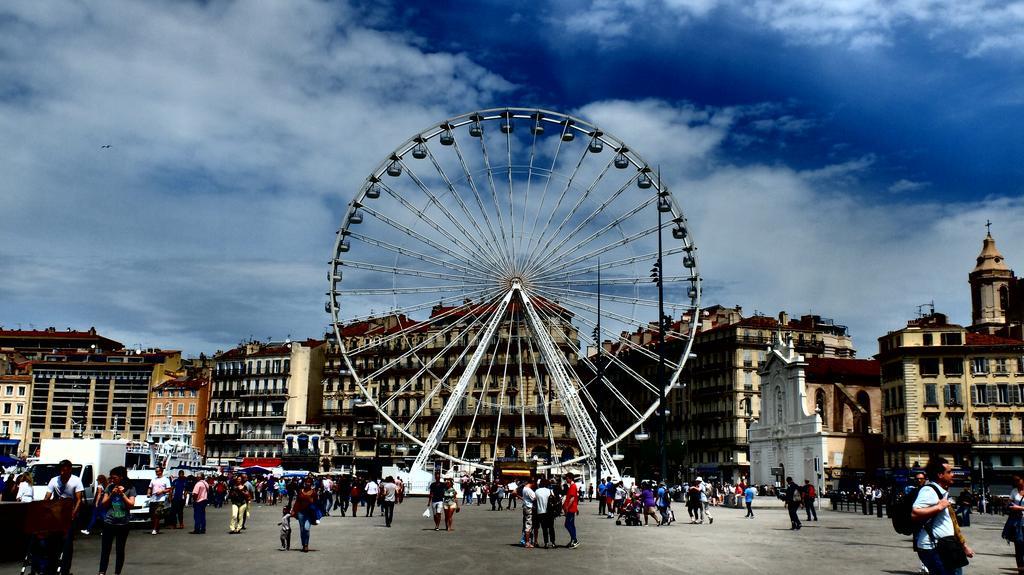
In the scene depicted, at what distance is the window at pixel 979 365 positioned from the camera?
8200cm

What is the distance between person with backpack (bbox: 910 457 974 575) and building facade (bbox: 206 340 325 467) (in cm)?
12226

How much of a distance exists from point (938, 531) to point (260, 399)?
12673cm

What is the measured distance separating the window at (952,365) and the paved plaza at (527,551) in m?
47.4

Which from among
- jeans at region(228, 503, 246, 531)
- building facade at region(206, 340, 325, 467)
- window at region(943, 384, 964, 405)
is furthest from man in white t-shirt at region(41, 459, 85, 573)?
building facade at region(206, 340, 325, 467)

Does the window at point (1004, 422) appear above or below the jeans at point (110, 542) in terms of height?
above

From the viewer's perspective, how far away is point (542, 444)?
121m

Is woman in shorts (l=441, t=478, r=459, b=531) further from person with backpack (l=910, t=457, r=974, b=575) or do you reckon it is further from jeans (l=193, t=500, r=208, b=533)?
person with backpack (l=910, t=457, r=974, b=575)

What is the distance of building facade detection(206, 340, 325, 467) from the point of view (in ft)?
430

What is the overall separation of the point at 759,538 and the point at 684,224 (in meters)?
34.3

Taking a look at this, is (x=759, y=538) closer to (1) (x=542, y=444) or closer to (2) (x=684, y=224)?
(2) (x=684, y=224)

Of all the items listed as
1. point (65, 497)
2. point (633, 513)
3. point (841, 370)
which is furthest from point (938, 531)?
point (841, 370)

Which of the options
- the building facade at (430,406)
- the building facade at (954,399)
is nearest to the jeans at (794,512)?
the building facade at (954,399)

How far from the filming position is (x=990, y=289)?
405 feet

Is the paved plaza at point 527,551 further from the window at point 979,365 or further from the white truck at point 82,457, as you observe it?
the window at point 979,365
